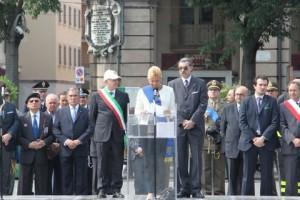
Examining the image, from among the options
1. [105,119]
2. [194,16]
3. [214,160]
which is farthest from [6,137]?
[194,16]

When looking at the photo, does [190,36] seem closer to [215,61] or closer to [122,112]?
[215,61]

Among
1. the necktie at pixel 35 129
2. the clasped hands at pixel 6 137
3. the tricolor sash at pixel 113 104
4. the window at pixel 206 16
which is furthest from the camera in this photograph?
the window at pixel 206 16

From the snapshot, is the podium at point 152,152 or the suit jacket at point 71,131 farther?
the suit jacket at point 71,131

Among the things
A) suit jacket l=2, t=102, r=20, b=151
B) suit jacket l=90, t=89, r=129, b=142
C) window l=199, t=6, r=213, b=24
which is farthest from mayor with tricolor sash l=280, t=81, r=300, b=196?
window l=199, t=6, r=213, b=24

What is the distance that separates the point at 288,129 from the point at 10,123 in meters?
5.11

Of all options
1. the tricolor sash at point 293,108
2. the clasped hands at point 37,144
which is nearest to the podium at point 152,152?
the tricolor sash at point 293,108

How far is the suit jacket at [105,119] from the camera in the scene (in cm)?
1923

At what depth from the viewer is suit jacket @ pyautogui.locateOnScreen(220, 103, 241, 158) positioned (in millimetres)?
20969

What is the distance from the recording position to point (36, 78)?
7925cm

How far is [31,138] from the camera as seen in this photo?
20.7m

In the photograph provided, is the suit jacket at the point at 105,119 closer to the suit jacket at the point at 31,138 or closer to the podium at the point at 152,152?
the podium at the point at 152,152

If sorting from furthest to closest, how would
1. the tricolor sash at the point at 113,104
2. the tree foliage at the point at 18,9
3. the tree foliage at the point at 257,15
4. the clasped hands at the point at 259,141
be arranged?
1. the tree foliage at the point at 18,9
2. the tree foliage at the point at 257,15
3. the clasped hands at the point at 259,141
4. the tricolor sash at the point at 113,104

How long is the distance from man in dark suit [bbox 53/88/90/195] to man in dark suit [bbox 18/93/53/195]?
23 cm

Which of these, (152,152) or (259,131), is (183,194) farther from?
(259,131)
